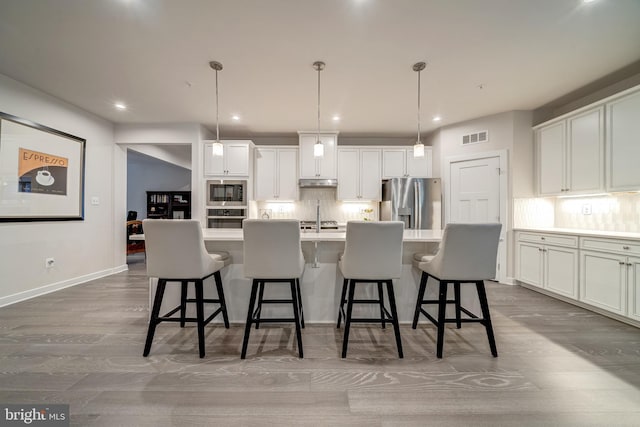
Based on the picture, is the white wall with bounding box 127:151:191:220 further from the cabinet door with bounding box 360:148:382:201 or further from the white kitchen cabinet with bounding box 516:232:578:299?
the white kitchen cabinet with bounding box 516:232:578:299

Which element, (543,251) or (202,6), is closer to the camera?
(202,6)

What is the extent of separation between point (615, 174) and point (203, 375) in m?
4.36

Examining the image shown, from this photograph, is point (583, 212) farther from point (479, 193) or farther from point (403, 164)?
point (403, 164)

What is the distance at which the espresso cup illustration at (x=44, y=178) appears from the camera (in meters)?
2.97

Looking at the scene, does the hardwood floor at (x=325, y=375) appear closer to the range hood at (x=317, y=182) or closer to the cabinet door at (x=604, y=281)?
the cabinet door at (x=604, y=281)

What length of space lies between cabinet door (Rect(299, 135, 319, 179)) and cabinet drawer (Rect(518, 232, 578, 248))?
10.9ft

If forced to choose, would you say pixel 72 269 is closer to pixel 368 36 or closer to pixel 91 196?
pixel 91 196

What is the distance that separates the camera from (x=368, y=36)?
201cm

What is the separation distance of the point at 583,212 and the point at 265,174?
4803 mm

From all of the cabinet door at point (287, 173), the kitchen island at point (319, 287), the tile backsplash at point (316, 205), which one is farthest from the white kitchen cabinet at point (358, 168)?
the kitchen island at point (319, 287)

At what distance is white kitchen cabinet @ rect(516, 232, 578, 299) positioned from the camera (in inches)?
106

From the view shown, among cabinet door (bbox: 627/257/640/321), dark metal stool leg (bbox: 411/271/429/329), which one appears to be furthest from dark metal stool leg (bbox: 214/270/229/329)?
cabinet door (bbox: 627/257/640/321)

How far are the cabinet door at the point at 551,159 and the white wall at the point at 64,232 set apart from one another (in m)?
6.78

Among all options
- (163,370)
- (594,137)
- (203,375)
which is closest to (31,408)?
(163,370)
